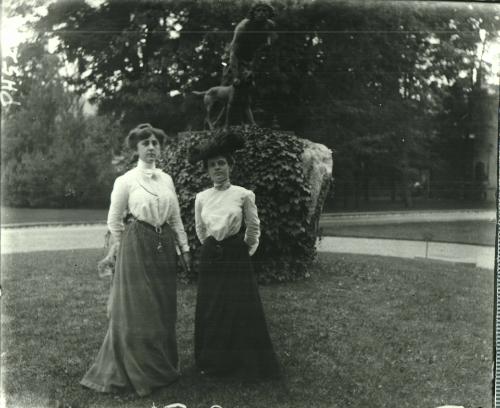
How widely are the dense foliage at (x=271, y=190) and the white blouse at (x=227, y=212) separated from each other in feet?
1.05

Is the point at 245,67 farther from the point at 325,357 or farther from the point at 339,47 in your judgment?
the point at 325,357

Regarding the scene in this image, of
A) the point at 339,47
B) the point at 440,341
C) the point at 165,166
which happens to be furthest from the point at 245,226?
the point at 440,341

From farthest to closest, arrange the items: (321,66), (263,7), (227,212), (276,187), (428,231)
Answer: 1. (428,231)
2. (276,187)
3. (321,66)
4. (263,7)
5. (227,212)

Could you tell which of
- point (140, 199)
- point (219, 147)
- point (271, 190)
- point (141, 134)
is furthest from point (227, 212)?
point (141, 134)

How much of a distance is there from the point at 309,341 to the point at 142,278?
1.45m

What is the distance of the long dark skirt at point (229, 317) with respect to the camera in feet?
11.6

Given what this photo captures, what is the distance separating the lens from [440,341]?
407 centimetres

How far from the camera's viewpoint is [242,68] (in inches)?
159

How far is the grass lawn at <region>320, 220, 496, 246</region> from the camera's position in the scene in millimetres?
4297

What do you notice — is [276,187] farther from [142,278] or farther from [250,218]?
[142,278]

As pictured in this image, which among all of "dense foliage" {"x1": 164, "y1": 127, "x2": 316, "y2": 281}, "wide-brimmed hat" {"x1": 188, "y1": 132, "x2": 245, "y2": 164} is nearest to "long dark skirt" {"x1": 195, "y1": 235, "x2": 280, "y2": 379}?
"dense foliage" {"x1": 164, "y1": 127, "x2": 316, "y2": 281}

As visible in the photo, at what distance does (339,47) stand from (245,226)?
1.66 m

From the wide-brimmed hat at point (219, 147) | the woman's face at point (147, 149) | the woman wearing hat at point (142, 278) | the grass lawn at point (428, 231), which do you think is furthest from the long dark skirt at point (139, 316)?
the grass lawn at point (428, 231)

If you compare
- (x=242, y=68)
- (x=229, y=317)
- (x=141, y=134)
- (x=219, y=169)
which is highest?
(x=242, y=68)
